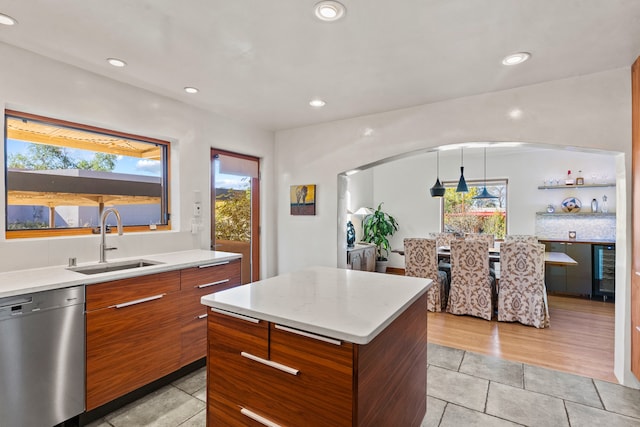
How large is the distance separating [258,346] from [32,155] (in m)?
2.34

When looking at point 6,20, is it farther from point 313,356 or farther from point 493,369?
point 493,369

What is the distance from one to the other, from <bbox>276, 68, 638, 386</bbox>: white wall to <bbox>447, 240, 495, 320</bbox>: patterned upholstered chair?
1.39 metres

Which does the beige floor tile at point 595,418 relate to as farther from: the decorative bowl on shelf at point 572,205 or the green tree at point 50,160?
the decorative bowl on shelf at point 572,205

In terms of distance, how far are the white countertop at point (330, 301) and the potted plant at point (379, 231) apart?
15.5 feet

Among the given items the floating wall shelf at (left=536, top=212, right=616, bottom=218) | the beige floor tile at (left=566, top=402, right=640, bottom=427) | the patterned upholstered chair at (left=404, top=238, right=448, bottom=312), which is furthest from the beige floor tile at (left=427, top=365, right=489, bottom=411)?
the floating wall shelf at (left=536, top=212, right=616, bottom=218)

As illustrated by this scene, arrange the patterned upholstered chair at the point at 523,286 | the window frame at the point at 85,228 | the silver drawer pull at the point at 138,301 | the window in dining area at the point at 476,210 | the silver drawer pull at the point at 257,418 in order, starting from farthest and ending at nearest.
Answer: the window in dining area at the point at 476,210
the patterned upholstered chair at the point at 523,286
the window frame at the point at 85,228
the silver drawer pull at the point at 138,301
the silver drawer pull at the point at 257,418

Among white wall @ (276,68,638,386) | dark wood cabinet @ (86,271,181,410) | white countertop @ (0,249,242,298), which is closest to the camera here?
white countertop @ (0,249,242,298)

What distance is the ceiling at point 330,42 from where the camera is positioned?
1.71 metres

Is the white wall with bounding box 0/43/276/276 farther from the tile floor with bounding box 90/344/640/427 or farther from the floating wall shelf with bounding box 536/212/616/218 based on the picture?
the floating wall shelf with bounding box 536/212/616/218

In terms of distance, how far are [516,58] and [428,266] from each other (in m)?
2.70

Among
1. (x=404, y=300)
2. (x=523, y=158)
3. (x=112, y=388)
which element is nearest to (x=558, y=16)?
(x=404, y=300)

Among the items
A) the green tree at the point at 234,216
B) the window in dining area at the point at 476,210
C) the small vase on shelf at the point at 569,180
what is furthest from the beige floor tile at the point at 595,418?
the small vase on shelf at the point at 569,180

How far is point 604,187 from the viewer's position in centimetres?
511

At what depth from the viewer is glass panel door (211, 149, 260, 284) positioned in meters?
3.64
